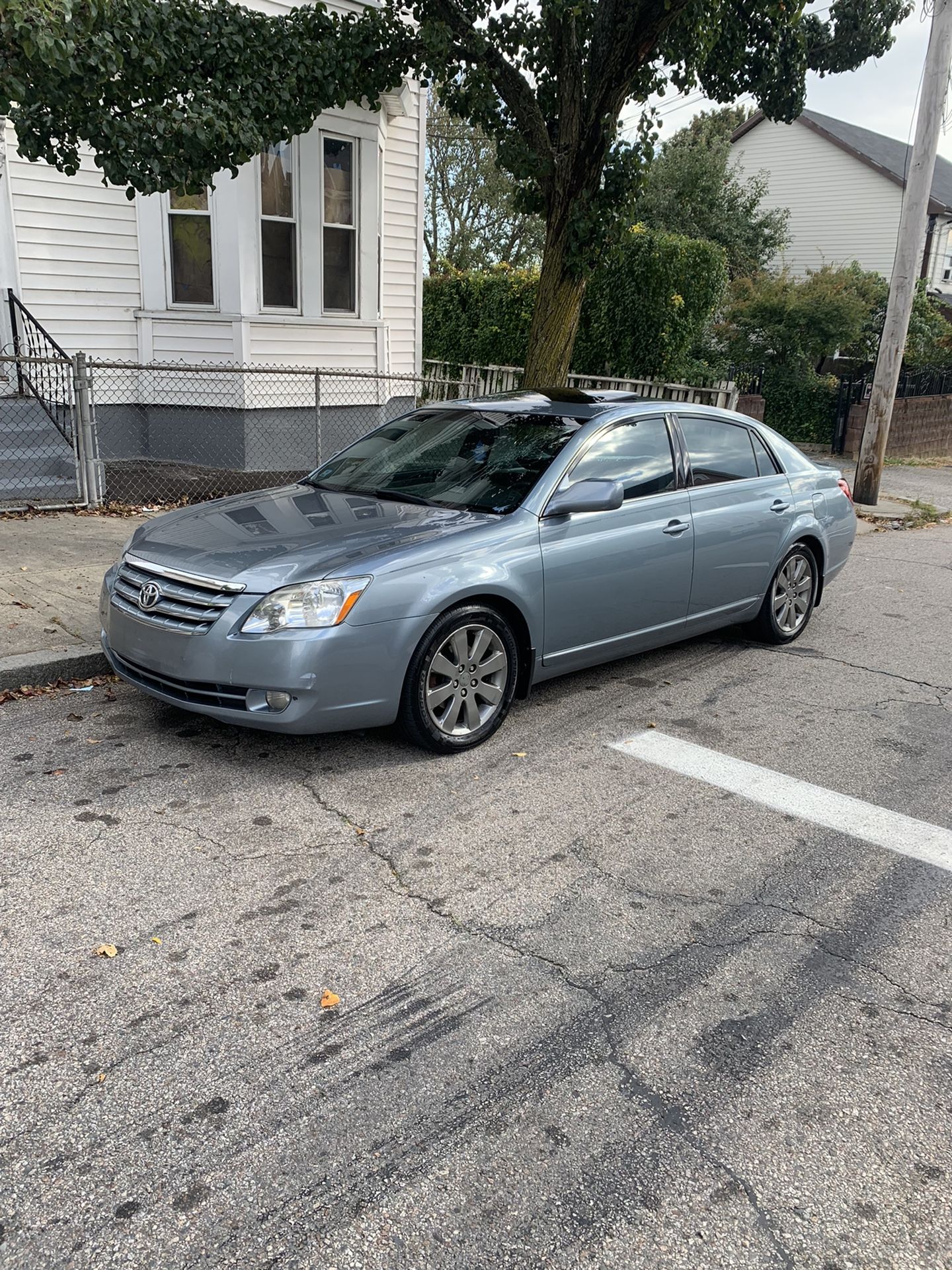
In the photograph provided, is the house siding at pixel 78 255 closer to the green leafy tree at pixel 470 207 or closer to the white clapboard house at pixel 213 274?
the white clapboard house at pixel 213 274

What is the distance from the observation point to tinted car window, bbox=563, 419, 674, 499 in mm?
5465

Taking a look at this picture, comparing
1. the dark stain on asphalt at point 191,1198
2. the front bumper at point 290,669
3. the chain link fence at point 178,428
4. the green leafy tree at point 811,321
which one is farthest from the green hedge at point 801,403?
the dark stain on asphalt at point 191,1198

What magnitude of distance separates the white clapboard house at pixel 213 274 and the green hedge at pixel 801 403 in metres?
8.89

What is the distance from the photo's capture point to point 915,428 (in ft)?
65.4

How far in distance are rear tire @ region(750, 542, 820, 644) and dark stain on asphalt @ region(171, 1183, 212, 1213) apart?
5250 millimetres

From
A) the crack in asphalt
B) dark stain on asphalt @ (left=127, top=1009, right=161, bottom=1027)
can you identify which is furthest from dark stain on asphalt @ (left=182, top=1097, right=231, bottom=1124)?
the crack in asphalt

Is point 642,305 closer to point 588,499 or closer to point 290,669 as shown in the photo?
point 588,499

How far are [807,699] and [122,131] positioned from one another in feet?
21.1

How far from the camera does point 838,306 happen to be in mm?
18203

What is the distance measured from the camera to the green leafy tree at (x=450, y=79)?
24.6 ft

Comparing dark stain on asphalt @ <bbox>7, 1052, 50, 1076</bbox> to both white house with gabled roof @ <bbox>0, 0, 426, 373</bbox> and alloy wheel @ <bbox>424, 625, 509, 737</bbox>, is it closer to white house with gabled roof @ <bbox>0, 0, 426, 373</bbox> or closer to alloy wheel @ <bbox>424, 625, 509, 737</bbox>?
alloy wheel @ <bbox>424, 625, 509, 737</bbox>

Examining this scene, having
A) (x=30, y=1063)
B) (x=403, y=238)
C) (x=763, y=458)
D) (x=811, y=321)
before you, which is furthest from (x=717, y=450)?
(x=811, y=321)

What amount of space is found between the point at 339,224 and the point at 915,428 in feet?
41.6

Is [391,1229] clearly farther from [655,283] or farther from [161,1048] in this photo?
[655,283]
